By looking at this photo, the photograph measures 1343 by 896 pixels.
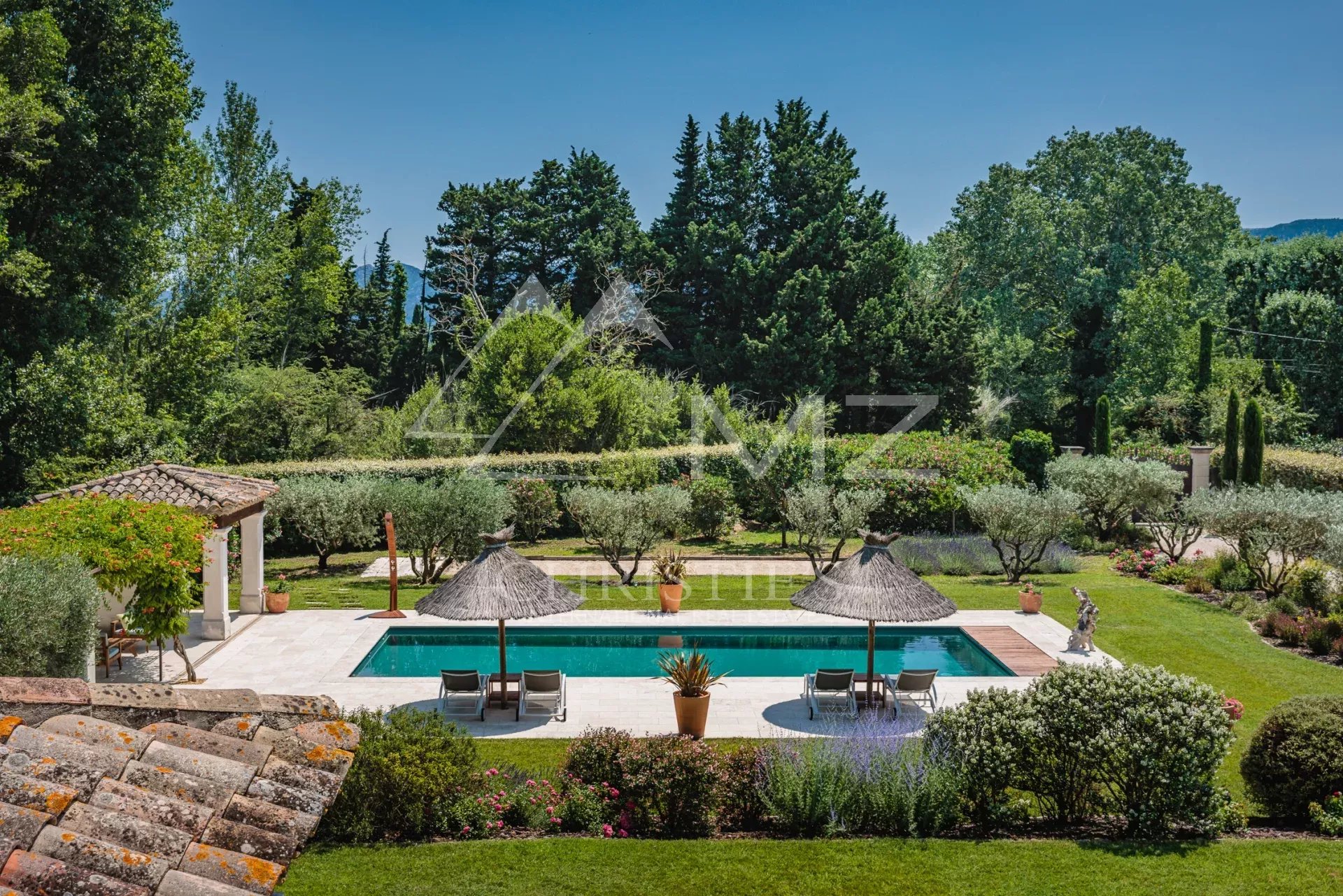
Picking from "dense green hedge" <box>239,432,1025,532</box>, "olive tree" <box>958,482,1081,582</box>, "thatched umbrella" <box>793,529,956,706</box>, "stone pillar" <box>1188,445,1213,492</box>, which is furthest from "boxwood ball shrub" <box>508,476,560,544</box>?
"stone pillar" <box>1188,445,1213,492</box>

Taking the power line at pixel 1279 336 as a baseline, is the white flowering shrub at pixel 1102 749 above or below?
below

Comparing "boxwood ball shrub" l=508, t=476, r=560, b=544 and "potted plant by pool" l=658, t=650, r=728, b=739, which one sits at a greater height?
"boxwood ball shrub" l=508, t=476, r=560, b=544

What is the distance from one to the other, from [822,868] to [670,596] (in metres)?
9.96

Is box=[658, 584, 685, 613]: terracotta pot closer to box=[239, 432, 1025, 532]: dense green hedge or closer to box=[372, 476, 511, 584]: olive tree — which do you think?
box=[372, 476, 511, 584]: olive tree

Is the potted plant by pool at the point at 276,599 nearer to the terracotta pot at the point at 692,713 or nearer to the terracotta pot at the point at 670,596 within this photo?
the terracotta pot at the point at 670,596

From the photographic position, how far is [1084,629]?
15586 mm

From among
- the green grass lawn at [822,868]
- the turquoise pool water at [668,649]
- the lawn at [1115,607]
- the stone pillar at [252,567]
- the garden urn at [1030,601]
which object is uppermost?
the stone pillar at [252,567]

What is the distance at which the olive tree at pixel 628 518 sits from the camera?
20469mm

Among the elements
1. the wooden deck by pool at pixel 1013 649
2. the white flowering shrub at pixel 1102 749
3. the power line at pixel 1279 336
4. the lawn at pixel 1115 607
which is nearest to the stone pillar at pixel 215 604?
the lawn at pixel 1115 607

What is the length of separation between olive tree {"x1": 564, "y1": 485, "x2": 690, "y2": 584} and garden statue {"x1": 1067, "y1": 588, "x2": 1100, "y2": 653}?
27.5 ft

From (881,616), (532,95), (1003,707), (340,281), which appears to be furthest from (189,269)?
(1003,707)

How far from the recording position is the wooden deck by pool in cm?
1507

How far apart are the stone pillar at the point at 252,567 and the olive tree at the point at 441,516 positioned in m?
2.91

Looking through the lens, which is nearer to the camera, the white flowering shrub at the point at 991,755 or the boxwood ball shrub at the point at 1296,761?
the white flowering shrub at the point at 991,755
